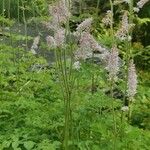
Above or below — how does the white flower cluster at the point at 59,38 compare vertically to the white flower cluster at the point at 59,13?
below

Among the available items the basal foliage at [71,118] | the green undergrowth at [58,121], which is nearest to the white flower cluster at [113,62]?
the basal foliage at [71,118]

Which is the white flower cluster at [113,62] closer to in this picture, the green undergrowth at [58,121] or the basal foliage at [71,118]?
the basal foliage at [71,118]

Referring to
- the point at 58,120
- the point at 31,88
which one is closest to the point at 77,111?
the point at 58,120

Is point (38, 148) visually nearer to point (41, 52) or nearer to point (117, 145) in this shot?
point (117, 145)

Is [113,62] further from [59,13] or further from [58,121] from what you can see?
[58,121]

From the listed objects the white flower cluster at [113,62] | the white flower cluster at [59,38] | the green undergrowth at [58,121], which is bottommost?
the green undergrowth at [58,121]

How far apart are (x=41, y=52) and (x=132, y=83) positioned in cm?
433

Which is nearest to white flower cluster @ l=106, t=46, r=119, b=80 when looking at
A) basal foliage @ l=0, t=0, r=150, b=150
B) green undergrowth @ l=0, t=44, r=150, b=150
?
basal foliage @ l=0, t=0, r=150, b=150

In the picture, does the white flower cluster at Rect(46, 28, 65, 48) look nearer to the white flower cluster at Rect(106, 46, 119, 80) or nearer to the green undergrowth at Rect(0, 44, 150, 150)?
the green undergrowth at Rect(0, 44, 150, 150)

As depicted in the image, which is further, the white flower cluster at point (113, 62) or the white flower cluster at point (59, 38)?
the white flower cluster at point (59, 38)

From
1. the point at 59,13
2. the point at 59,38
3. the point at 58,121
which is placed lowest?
the point at 58,121

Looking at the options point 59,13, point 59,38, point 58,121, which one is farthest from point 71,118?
point 59,13

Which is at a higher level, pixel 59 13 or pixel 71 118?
pixel 59 13

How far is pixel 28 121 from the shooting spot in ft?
11.9
